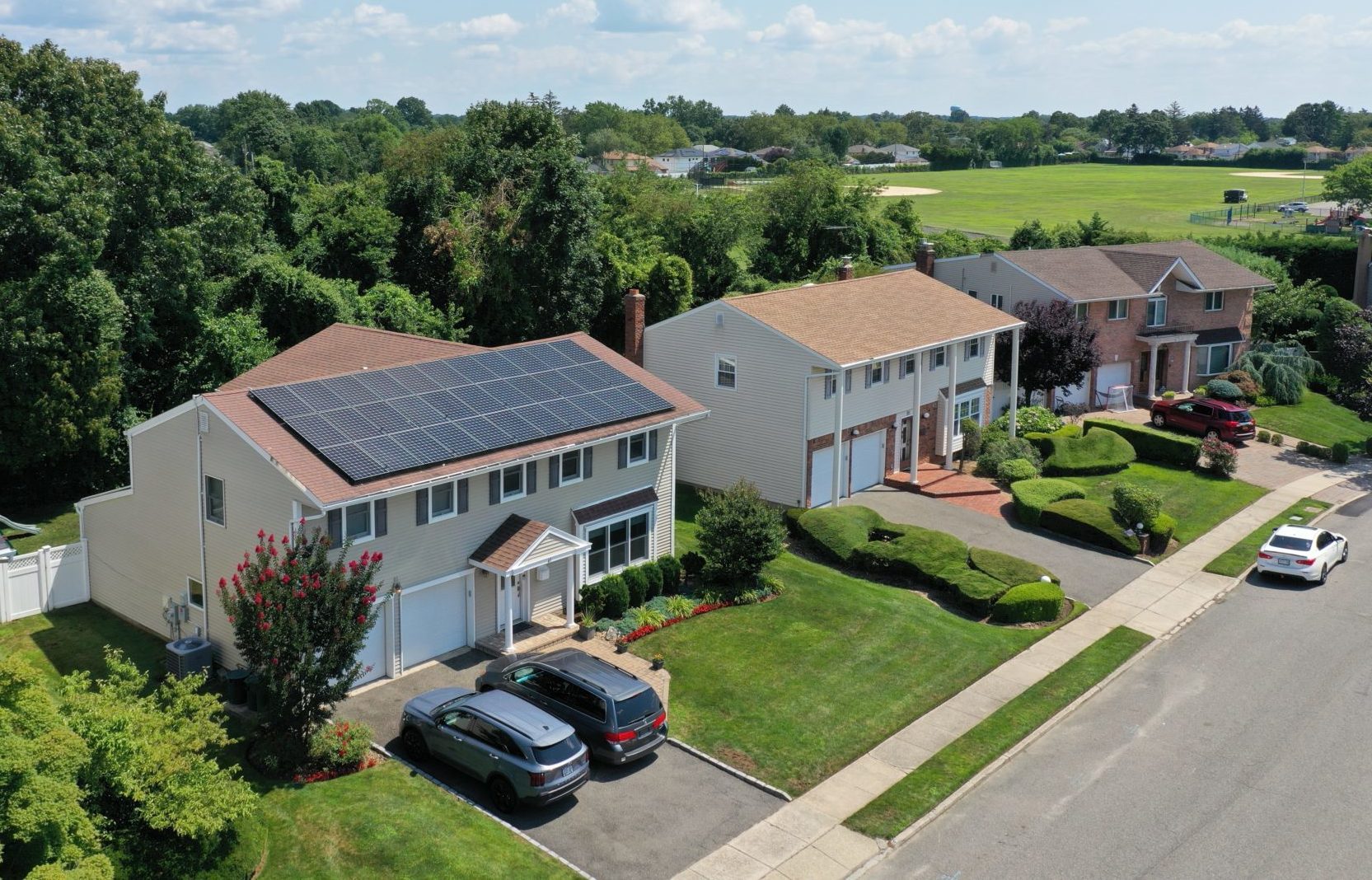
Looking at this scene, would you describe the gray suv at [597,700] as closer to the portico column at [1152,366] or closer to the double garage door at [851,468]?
the double garage door at [851,468]

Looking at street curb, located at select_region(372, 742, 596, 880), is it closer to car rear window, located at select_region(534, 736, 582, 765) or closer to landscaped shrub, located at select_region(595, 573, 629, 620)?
car rear window, located at select_region(534, 736, 582, 765)

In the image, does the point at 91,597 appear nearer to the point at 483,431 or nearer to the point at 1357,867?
the point at 483,431

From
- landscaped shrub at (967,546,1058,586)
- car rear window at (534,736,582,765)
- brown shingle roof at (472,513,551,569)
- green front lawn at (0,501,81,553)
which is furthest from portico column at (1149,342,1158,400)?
green front lawn at (0,501,81,553)

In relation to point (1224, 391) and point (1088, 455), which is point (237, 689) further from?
point (1224, 391)

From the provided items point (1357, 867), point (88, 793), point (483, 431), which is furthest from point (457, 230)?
point (1357, 867)

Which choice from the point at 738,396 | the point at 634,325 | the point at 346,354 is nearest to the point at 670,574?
the point at 738,396

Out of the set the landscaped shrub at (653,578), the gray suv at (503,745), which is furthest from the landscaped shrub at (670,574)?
the gray suv at (503,745)
